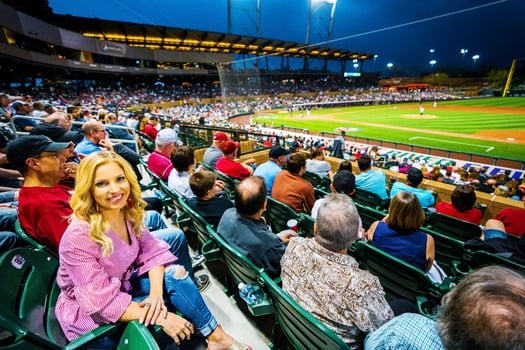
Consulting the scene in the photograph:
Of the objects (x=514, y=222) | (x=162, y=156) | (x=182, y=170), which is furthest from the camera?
(x=162, y=156)

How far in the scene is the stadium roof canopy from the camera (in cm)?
4047

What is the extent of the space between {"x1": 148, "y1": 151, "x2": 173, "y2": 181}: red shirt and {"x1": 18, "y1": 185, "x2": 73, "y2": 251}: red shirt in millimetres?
2409

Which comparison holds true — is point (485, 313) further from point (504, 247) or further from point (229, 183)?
point (229, 183)

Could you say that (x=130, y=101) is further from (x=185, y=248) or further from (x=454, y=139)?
(x=185, y=248)

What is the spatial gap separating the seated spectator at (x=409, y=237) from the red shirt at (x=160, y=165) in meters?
3.54

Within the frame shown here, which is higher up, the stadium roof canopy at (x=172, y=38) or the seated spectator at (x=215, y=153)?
the stadium roof canopy at (x=172, y=38)

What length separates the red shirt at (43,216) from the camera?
2068 millimetres

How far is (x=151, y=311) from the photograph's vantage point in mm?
1681

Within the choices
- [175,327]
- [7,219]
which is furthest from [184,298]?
[7,219]

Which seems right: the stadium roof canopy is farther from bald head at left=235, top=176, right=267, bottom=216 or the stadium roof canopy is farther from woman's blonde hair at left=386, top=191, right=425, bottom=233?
woman's blonde hair at left=386, top=191, right=425, bottom=233

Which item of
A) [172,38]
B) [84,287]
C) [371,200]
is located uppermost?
[172,38]

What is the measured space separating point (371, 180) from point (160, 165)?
13.4 feet

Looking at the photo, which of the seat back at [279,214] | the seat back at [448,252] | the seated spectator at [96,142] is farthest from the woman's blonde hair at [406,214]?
the seated spectator at [96,142]

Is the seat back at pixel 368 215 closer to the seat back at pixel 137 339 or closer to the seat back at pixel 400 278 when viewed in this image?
the seat back at pixel 400 278
